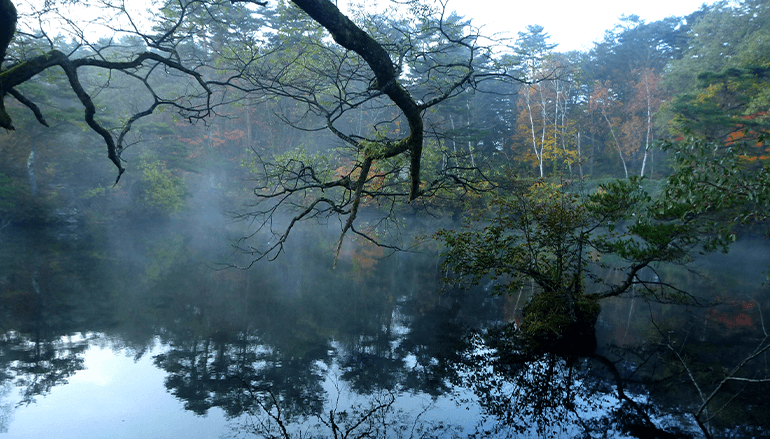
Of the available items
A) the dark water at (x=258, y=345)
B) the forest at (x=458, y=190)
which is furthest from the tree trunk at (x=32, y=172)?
the dark water at (x=258, y=345)

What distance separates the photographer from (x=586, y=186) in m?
29.6

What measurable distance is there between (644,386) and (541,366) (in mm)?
1676

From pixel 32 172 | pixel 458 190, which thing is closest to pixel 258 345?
pixel 458 190

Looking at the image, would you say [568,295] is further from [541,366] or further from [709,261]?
[709,261]

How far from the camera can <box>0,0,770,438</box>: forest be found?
5750 millimetres

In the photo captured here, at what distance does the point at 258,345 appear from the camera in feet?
29.5

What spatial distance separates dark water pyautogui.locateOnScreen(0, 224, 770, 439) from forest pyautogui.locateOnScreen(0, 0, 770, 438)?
0.46 feet

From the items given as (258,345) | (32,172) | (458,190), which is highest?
(32,172)

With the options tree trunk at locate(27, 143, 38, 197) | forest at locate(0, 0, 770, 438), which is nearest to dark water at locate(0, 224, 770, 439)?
forest at locate(0, 0, 770, 438)

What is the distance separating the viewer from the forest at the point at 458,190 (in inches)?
226

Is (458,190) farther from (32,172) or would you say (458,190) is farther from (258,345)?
(32,172)

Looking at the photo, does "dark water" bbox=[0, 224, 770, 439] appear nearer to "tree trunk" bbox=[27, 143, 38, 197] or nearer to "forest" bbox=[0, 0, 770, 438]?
"forest" bbox=[0, 0, 770, 438]

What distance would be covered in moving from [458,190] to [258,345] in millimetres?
6960

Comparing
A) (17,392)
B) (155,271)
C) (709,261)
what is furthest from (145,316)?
(709,261)
